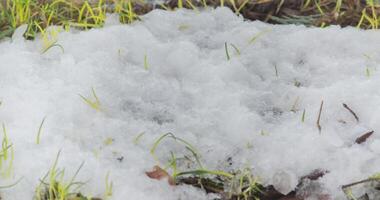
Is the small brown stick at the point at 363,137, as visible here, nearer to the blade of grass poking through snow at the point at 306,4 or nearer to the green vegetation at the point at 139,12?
the green vegetation at the point at 139,12

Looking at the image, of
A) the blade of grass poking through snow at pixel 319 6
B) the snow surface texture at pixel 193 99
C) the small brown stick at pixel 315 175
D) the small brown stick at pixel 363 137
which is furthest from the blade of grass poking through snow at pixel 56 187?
the blade of grass poking through snow at pixel 319 6

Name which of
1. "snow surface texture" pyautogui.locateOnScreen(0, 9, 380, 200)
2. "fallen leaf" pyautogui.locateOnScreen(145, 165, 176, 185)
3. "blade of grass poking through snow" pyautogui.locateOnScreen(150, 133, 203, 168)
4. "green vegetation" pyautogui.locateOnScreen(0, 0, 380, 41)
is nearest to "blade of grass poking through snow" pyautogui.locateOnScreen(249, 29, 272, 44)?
"snow surface texture" pyautogui.locateOnScreen(0, 9, 380, 200)

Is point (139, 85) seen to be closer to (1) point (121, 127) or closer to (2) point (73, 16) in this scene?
(1) point (121, 127)

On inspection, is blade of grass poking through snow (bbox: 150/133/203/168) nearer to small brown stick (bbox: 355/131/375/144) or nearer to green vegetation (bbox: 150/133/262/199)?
green vegetation (bbox: 150/133/262/199)

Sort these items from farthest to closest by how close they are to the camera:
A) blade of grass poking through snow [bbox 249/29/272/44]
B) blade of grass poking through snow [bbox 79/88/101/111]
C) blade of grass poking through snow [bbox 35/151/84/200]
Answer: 1. blade of grass poking through snow [bbox 249/29/272/44]
2. blade of grass poking through snow [bbox 79/88/101/111]
3. blade of grass poking through snow [bbox 35/151/84/200]

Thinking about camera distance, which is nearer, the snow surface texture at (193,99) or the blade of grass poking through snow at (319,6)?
the snow surface texture at (193,99)

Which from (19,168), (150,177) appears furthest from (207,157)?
(19,168)

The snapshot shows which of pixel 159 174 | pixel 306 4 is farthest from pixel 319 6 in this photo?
pixel 159 174

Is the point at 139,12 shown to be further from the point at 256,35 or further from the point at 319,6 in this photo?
the point at 319,6
